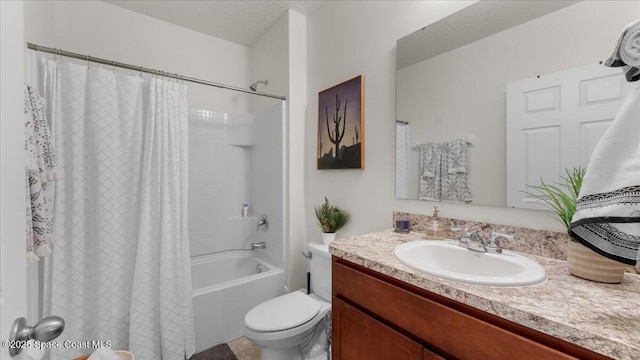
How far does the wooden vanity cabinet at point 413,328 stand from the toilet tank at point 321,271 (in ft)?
1.79

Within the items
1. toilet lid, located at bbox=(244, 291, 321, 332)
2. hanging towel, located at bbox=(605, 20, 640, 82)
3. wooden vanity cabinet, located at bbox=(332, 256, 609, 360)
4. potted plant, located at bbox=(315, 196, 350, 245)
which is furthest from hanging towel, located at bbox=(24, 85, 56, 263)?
hanging towel, located at bbox=(605, 20, 640, 82)

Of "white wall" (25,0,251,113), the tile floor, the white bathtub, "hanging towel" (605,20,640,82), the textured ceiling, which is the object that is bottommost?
the tile floor

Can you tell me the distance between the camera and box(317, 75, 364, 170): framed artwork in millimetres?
1740

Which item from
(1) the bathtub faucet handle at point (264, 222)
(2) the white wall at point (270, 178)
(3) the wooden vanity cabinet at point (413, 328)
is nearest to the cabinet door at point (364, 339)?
(3) the wooden vanity cabinet at point (413, 328)

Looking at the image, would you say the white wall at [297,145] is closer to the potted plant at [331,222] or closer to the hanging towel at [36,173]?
the potted plant at [331,222]

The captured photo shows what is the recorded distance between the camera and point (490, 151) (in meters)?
1.17

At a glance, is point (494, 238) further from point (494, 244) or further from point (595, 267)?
point (595, 267)

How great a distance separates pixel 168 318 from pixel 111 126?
122 cm

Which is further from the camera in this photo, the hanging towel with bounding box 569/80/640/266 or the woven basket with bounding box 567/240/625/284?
the woven basket with bounding box 567/240/625/284

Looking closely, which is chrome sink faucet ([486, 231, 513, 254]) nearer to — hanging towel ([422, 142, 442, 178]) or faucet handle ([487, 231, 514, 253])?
faucet handle ([487, 231, 514, 253])

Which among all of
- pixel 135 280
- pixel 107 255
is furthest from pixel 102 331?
pixel 107 255

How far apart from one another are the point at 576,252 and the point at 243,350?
1.93 metres

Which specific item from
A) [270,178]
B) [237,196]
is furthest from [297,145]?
[237,196]

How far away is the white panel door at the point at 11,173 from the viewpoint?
1.42 ft
